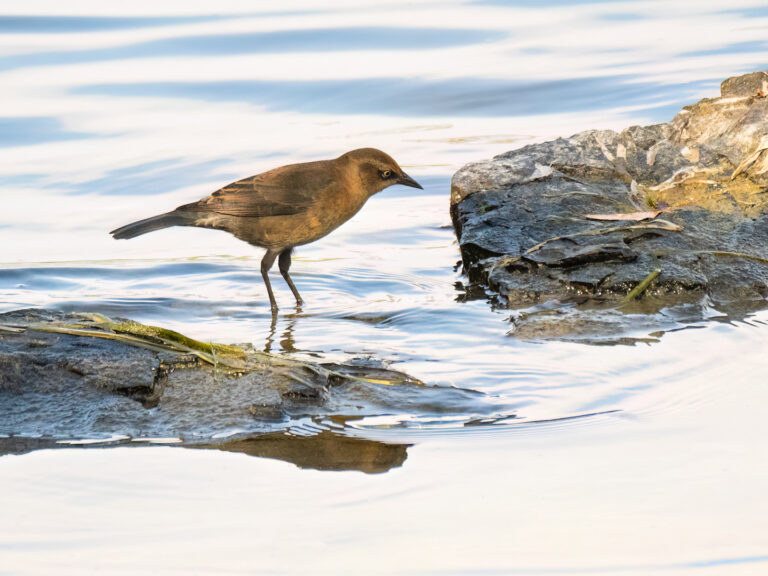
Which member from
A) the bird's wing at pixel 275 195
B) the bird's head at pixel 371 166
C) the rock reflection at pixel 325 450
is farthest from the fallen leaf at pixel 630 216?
the rock reflection at pixel 325 450

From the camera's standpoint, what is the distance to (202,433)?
418 cm

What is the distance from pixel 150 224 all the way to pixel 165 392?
2886 mm

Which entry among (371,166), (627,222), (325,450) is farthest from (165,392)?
(627,222)

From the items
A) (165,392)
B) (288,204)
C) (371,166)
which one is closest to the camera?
(165,392)

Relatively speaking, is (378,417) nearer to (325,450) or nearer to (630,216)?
(325,450)

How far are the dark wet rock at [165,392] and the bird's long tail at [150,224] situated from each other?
2233 millimetres

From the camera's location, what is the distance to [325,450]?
13.4 feet

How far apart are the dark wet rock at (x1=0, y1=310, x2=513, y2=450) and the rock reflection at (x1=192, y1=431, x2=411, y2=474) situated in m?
0.08

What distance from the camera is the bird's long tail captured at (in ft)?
23.3

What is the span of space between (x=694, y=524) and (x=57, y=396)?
241 cm

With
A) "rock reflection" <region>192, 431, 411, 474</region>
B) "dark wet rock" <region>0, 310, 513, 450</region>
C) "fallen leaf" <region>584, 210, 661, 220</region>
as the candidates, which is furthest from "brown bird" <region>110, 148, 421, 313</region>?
"rock reflection" <region>192, 431, 411, 474</region>

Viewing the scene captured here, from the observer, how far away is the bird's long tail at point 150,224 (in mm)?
7098

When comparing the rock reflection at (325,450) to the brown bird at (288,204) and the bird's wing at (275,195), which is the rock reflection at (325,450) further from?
the bird's wing at (275,195)

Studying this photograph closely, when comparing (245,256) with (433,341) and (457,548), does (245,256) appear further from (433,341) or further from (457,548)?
(457,548)
